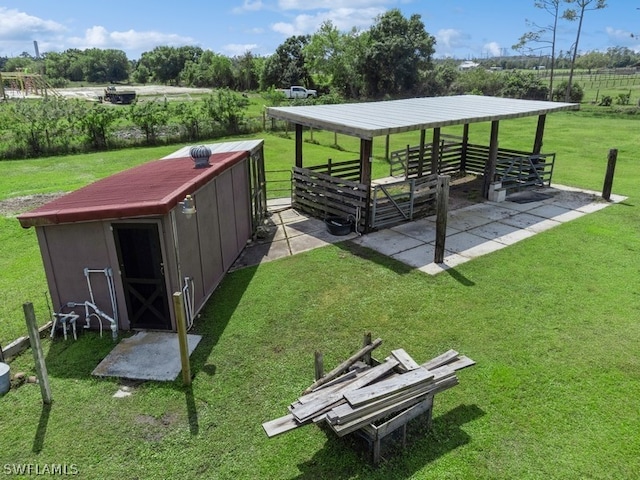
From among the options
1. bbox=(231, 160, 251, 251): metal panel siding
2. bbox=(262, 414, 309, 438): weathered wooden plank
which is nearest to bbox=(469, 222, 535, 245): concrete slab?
bbox=(231, 160, 251, 251): metal panel siding

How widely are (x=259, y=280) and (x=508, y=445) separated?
5.33 metres

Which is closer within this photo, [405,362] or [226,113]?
[405,362]

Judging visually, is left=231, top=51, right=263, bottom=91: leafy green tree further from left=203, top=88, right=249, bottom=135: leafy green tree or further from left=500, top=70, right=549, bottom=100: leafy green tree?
left=203, top=88, right=249, bottom=135: leafy green tree

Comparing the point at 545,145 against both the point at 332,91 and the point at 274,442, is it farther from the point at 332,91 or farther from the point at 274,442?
the point at 332,91

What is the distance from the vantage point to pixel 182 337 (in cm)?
552

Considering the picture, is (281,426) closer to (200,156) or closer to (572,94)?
(200,156)

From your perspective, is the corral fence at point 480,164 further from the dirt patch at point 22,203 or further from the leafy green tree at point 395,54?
the leafy green tree at point 395,54

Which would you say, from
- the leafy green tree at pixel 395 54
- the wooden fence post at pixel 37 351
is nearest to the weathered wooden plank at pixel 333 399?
the wooden fence post at pixel 37 351

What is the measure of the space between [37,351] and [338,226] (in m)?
7.09

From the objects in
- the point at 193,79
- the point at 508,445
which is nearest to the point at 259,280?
the point at 508,445

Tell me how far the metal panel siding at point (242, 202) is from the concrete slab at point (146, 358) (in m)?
3.49

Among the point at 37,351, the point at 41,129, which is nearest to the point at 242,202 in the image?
the point at 37,351

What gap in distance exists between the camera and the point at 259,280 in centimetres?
884

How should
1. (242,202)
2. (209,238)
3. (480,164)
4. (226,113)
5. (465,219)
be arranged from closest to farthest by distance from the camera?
(209,238) < (242,202) < (465,219) < (480,164) < (226,113)
